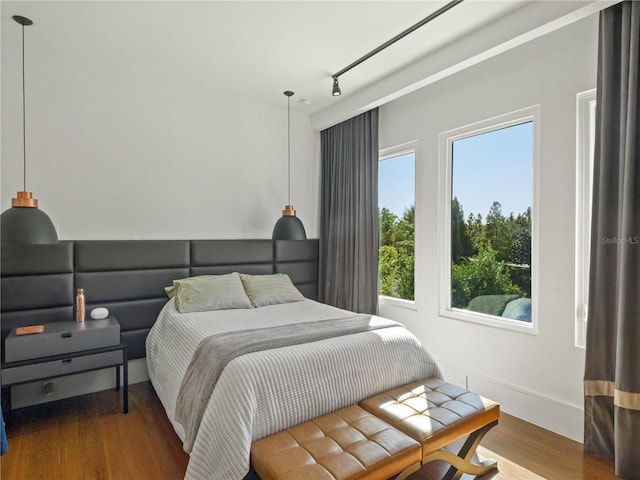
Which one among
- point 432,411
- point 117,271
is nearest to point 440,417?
point 432,411

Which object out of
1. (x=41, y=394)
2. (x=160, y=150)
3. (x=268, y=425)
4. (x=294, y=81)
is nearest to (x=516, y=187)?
(x=294, y=81)

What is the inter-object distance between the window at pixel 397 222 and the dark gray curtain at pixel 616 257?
1590 mm

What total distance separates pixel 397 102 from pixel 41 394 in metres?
3.92

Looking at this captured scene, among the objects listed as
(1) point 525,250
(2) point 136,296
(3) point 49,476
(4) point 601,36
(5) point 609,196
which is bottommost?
(3) point 49,476

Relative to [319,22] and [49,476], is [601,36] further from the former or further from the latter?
[49,476]

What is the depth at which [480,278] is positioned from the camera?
3084 millimetres

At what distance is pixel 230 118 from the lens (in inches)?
152

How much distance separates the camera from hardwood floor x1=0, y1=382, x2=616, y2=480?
2041 millimetres

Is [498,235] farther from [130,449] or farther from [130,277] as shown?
[130,277]

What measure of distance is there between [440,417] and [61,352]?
2.42 metres

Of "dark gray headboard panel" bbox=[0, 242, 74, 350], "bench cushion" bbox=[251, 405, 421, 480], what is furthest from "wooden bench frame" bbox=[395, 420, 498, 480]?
"dark gray headboard panel" bbox=[0, 242, 74, 350]

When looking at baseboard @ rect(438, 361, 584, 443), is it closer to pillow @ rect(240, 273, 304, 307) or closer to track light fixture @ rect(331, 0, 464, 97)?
pillow @ rect(240, 273, 304, 307)

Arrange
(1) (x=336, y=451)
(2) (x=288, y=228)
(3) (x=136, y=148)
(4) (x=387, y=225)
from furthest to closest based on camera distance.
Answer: (4) (x=387, y=225)
(2) (x=288, y=228)
(3) (x=136, y=148)
(1) (x=336, y=451)

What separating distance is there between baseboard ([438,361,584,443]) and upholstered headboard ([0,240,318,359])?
6.98 feet
